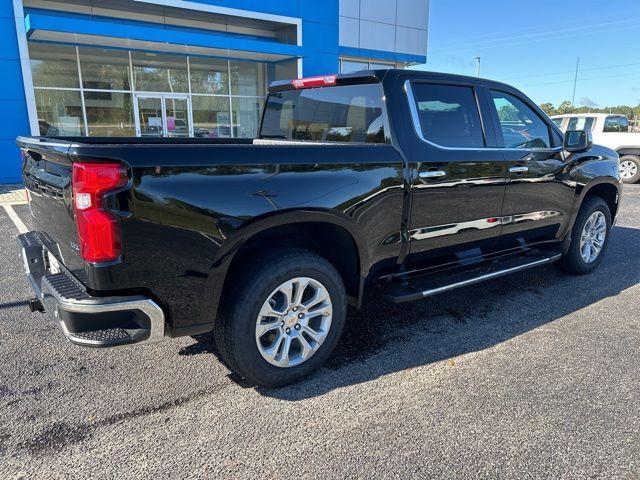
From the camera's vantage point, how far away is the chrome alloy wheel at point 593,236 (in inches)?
207

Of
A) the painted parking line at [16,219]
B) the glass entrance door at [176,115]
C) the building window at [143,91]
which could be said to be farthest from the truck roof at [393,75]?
the glass entrance door at [176,115]

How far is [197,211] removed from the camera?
2.52 metres

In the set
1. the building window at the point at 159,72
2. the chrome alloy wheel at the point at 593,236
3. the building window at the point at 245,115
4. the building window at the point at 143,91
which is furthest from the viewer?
the building window at the point at 245,115

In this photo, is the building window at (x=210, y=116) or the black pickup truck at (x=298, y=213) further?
the building window at (x=210, y=116)

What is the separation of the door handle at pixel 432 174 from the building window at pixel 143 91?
1271 centimetres

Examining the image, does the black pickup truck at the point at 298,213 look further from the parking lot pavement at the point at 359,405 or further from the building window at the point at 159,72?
the building window at the point at 159,72

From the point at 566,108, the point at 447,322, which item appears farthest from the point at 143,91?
the point at 566,108

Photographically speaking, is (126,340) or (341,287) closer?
(126,340)

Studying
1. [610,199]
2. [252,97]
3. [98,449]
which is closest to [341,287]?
[98,449]

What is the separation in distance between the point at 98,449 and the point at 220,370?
3.05 ft

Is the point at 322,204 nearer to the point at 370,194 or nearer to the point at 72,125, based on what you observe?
the point at 370,194

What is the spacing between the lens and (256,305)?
281 cm

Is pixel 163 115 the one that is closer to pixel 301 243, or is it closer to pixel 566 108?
pixel 301 243

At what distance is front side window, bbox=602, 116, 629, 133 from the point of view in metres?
13.9
